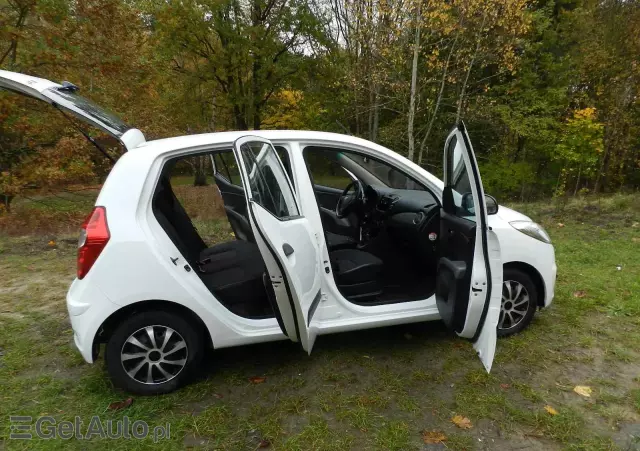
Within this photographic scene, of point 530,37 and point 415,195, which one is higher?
point 530,37

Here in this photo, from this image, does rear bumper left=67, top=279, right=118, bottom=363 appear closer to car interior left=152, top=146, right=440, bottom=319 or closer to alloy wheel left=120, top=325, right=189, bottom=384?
alloy wheel left=120, top=325, right=189, bottom=384

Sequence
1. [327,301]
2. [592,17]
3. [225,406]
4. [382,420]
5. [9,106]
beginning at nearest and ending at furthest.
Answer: [382,420] < [225,406] < [327,301] < [9,106] < [592,17]

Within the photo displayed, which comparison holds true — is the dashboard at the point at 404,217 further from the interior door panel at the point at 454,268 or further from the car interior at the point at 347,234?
the interior door panel at the point at 454,268

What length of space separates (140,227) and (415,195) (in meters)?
2.38


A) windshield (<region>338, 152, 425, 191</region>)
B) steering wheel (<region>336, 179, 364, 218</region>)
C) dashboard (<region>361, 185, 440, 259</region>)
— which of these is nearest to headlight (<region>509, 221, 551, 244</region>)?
dashboard (<region>361, 185, 440, 259</region>)

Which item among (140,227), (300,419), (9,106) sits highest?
(9,106)

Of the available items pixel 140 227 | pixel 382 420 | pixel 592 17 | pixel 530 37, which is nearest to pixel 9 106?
pixel 140 227

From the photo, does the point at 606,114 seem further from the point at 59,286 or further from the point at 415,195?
the point at 59,286

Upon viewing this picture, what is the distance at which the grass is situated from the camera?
2.37m

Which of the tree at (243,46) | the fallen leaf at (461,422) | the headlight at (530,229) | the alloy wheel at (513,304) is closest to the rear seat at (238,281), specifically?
the fallen leaf at (461,422)

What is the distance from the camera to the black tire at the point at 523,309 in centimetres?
329

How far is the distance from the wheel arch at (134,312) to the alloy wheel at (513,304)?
2411mm

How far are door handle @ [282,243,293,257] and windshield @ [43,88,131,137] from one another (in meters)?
1.61

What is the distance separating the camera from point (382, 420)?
2.49m
